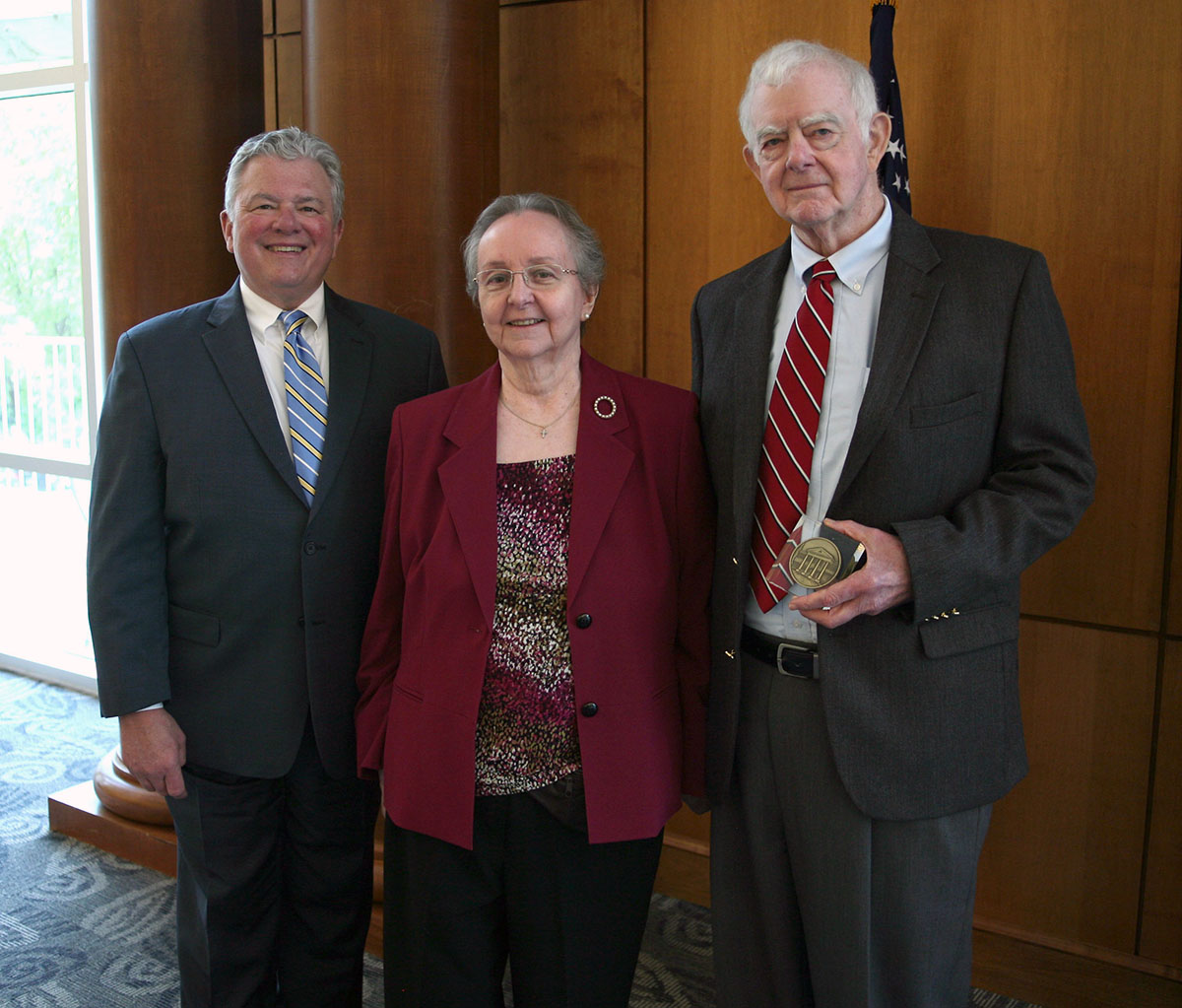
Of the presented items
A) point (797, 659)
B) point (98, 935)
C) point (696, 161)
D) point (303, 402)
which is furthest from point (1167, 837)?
point (98, 935)

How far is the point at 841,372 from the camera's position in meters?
1.83

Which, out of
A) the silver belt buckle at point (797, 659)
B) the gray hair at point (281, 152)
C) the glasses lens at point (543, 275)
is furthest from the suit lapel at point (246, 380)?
the silver belt buckle at point (797, 659)

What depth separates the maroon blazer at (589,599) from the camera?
183cm

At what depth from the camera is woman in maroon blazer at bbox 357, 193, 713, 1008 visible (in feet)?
6.04

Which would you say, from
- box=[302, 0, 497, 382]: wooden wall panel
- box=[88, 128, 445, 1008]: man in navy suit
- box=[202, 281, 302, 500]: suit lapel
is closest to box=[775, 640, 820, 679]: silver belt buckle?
box=[88, 128, 445, 1008]: man in navy suit

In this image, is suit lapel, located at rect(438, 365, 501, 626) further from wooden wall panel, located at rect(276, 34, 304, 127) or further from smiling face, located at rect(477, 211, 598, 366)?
wooden wall panel, located at rect(276, 34, 304, 127)

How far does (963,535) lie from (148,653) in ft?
5.09

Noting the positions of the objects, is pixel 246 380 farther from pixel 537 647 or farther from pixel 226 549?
pixel 537 647

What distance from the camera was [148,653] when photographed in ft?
6.89

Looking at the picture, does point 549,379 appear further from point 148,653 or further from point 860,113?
point 148,653

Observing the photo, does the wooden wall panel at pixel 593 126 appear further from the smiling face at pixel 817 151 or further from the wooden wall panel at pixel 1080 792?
the wooden wall panel at pixel 1080 792

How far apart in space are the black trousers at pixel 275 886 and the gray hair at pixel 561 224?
1.07 meters

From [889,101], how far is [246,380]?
5.34ft

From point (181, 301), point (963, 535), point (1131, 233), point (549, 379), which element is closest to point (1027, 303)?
point (963, 535)
